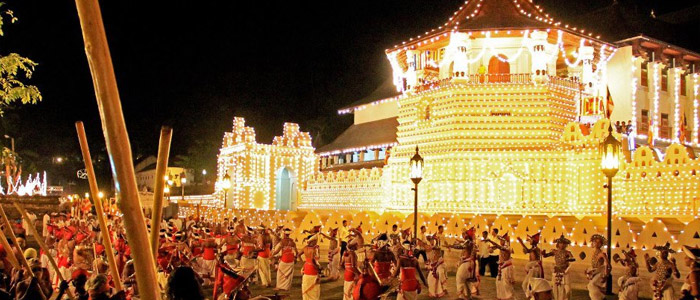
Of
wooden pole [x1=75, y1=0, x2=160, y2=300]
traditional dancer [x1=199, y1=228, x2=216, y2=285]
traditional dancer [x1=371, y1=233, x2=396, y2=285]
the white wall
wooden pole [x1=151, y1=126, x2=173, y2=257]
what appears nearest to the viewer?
wooden pole [x1=75, y1=0, x2=160, y2=300]

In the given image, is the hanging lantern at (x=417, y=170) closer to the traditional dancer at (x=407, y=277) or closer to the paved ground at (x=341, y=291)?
the paved ground at (x=341, y=291)

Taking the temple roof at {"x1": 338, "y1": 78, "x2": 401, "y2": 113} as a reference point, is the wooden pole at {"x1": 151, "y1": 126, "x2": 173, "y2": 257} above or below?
below

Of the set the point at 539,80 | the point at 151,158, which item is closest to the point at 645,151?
the point at 539,80

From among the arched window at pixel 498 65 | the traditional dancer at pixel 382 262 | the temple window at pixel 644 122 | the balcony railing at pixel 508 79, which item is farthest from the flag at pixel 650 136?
the traditional dancer at pixel 382 262

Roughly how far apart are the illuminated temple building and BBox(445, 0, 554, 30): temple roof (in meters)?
0.07

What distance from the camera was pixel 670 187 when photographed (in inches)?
904

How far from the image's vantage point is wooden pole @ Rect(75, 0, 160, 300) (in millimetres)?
2396

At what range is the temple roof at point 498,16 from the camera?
28.6 meters

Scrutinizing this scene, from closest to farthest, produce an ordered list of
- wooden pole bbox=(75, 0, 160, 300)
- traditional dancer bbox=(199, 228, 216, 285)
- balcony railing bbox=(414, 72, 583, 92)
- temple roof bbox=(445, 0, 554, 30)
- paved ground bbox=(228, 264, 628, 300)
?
wooden pole bbox=(75, 0, 160, 300) < paved ground bbox=(228, 264, 628, 300) < traditional dancer bbox=(199, 228, 216, 285) < balcony railing bbox=(414, 72, 583, 92) < temple roof bbox=(445, 0, 554, 30)

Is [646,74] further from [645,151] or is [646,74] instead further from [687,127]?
[645,151]

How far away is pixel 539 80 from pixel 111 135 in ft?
87.9

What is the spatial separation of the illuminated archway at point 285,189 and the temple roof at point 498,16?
56.0ft

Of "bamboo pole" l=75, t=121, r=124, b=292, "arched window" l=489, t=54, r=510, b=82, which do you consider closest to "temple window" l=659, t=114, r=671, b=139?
"arched window" l=489, t=54, r=510, b=82

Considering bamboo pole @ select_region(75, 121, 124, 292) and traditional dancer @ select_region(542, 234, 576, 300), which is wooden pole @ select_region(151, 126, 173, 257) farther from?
traditional dancer @ select_region(542, 234, 576, 300)
